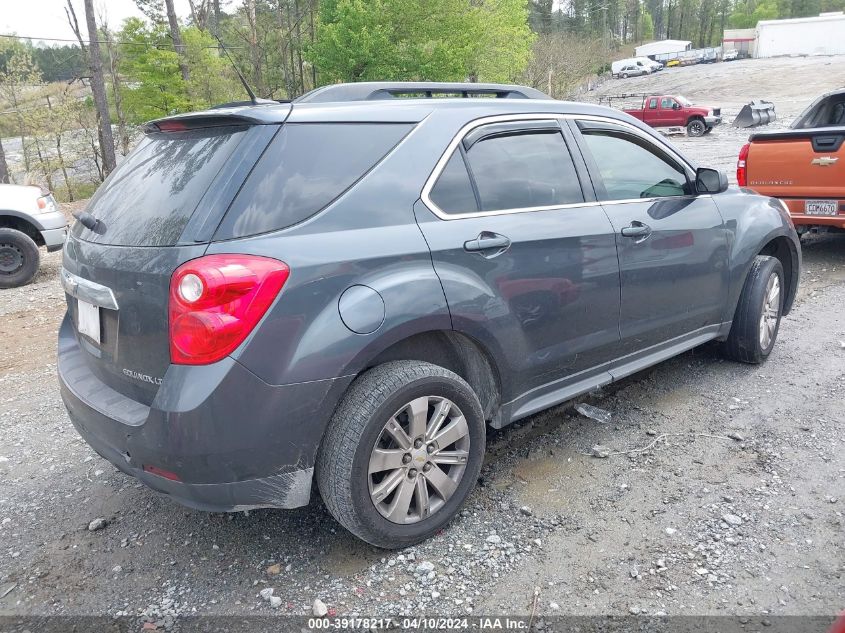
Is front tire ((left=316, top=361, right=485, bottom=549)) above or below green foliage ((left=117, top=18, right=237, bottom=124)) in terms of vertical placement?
below

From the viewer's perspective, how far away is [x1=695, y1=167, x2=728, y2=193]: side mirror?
4.08 m

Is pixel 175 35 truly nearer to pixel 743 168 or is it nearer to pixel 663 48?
pixel 743 168

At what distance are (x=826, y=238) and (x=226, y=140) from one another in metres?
8.86

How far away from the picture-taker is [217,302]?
230 cm

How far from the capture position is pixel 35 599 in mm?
2625

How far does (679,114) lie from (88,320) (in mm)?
32620

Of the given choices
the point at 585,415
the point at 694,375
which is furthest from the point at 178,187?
the point at 694,375

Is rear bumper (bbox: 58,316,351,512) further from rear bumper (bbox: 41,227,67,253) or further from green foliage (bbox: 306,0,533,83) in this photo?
green foliage (bbox: 306,0,533,83)

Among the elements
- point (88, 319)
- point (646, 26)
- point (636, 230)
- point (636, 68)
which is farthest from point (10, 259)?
point (646, 26)

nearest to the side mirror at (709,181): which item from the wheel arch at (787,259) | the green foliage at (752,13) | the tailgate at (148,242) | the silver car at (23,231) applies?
the wheel arch at (787,259)

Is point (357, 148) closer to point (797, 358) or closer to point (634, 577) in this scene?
point (634, 577)

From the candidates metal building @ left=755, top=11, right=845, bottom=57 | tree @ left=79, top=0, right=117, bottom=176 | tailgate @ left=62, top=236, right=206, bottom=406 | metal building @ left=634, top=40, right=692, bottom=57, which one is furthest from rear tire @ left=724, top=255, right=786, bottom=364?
metal building @ left=634, top=40, right=692, bottom=57

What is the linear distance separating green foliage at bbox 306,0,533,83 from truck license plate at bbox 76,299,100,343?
25291 millimetres

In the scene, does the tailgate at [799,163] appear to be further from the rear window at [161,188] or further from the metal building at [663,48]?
the metal building at [663,48]
